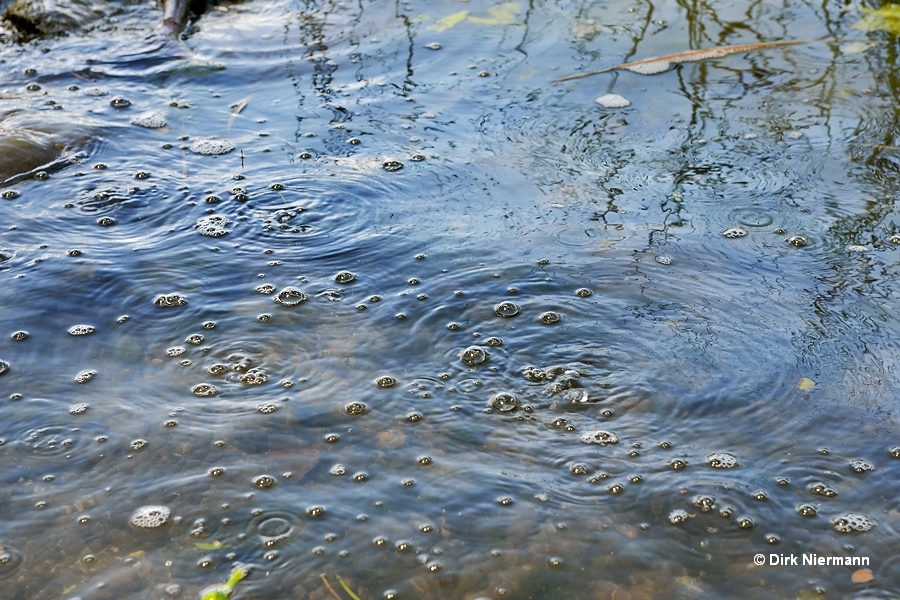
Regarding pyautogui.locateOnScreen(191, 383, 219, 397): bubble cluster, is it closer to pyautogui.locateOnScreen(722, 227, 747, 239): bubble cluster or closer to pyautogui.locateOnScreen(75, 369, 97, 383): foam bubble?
pyautogui.locateOnScreen(75, 369, 97, 383): foam bubble

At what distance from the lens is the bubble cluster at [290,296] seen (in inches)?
132

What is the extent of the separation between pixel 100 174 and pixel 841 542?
366cm

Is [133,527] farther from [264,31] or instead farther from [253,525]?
[264,31]

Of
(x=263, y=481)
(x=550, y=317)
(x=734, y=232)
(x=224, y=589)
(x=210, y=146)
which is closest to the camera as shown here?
(x=224, y=589)

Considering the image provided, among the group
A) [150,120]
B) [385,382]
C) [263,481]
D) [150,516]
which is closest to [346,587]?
[263,481]

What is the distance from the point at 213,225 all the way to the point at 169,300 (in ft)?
1.88

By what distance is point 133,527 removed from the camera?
245cm

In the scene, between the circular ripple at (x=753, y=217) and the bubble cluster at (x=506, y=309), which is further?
the circular ripple at (x=753, y=217)

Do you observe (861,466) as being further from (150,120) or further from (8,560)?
(150,120)

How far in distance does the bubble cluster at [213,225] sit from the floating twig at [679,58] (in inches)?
88.7

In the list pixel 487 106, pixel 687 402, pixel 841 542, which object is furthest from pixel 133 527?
pixel 487 106

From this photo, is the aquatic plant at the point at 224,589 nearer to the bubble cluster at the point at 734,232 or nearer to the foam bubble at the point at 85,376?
the foam bubble at the point at 85,376

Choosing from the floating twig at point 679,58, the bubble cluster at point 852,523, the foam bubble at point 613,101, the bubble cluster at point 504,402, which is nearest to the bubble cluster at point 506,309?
the bubble cluster at point 504,402

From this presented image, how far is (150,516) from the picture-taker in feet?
8.14
